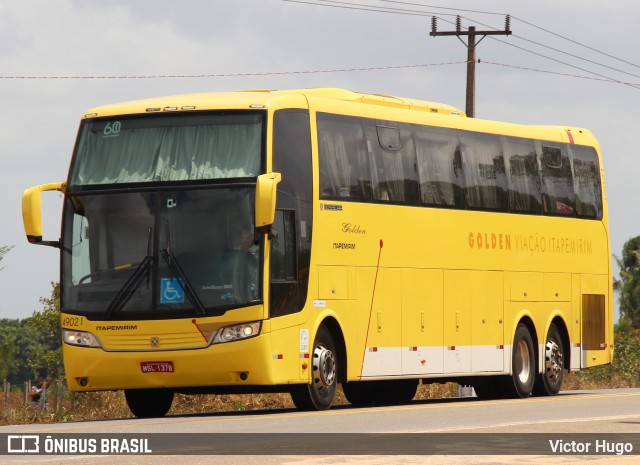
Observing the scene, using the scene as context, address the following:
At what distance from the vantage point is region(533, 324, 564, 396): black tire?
2988 cm

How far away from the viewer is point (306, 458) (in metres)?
14.7

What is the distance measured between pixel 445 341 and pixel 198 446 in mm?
11272

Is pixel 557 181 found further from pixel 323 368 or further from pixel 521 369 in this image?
pixel 323 368

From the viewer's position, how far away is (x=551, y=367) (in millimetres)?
30000

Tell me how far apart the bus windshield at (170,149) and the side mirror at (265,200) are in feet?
2.17

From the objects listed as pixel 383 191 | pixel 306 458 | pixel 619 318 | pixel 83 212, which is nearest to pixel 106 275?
pixel 83 212

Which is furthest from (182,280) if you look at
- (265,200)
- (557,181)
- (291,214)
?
(557,181)

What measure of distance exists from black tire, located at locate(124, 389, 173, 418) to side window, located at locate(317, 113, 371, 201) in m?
3.61

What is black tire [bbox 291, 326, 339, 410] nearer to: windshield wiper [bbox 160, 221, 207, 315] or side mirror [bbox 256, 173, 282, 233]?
windshield wiper [bbox 160, 221, 207, 315]

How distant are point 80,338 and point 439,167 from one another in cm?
680

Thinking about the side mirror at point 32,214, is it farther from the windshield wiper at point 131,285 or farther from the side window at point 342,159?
the side window at point 342,159

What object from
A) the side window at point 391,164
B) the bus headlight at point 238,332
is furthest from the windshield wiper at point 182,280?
the side window at point 391,164

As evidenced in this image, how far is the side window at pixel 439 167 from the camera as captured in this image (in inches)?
1048


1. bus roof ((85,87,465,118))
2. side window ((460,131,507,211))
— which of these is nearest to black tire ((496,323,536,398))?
side window ((460,131,507,211))
